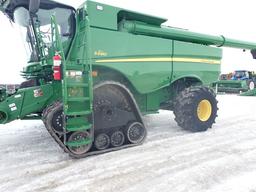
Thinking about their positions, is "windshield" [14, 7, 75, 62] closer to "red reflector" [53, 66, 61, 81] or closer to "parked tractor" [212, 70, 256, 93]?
"red reflector" [53, 66, 61, 81]

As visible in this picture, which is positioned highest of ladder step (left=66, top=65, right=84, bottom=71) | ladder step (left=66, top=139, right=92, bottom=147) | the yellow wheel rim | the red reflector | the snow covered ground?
ladder step (left=66, top=65, right=84, bottom=71)

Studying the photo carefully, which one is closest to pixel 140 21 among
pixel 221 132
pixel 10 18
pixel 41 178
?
pixel 10 18

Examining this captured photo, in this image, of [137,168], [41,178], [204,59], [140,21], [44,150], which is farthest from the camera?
[204,59]

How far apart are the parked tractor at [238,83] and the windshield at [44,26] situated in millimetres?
14237

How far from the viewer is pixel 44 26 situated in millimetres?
4355

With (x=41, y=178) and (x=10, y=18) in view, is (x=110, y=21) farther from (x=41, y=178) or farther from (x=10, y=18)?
(x=41, y=178)

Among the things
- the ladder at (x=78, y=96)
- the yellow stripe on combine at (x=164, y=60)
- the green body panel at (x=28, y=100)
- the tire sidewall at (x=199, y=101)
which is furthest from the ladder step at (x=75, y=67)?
the tire sidewall at (x=199, y=101)

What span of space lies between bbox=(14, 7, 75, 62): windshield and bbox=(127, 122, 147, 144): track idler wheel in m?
1.75

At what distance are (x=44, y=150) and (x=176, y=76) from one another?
3.03m

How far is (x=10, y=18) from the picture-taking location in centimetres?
482

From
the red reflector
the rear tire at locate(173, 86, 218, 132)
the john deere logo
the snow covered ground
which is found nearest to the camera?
the snow covered ground

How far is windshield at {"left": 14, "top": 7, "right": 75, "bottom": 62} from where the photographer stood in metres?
4.32

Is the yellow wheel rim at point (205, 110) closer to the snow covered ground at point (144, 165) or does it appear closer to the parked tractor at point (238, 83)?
the snow covered ground at point (144, 165)

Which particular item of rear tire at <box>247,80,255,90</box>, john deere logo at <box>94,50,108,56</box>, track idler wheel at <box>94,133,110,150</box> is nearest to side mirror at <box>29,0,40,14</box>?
john deere logo at <box>94,50,108,56</box>
